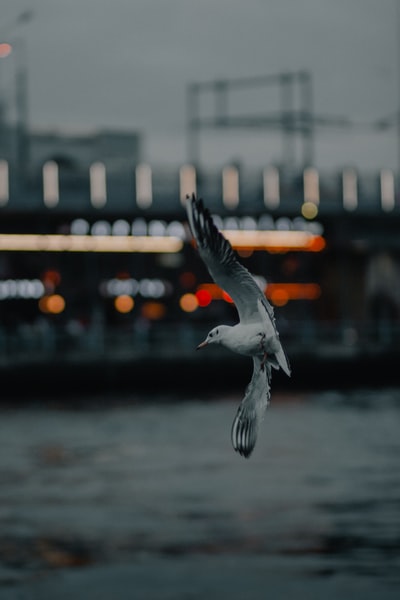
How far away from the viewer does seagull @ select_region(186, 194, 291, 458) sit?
617cm

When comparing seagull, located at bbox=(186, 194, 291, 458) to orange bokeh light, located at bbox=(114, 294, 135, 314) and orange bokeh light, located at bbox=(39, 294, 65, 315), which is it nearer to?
orange bokeh light, located at bbox=(39, 294, 65, 315)

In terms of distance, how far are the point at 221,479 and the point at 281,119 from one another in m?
24.4

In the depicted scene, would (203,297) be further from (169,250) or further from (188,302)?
(169,250)

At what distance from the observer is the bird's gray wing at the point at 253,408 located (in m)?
6.29

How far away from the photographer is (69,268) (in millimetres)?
98000

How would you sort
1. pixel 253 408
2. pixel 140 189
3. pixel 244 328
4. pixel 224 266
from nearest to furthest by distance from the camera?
pixel 244 328
pixel 253 408
pixel 224 266
pixel 140 189

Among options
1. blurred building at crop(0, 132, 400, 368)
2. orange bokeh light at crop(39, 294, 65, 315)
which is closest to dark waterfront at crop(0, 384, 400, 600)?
blurred building at crop(0, 132, 400, 368)

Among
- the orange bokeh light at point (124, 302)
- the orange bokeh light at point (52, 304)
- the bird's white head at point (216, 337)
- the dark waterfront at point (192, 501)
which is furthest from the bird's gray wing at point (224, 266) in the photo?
the orange bokeh light at point (124, 302)

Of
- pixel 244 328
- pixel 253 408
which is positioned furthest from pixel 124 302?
pixel 244 328

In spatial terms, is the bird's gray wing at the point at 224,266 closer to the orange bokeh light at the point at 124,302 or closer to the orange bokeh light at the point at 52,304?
the orange bokeh light at the point at 52,304

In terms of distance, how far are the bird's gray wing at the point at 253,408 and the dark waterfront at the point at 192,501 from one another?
3619 cm

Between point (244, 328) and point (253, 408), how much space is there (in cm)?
38

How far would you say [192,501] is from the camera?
55750 millimetres

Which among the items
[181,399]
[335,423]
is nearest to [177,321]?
[181,399]
